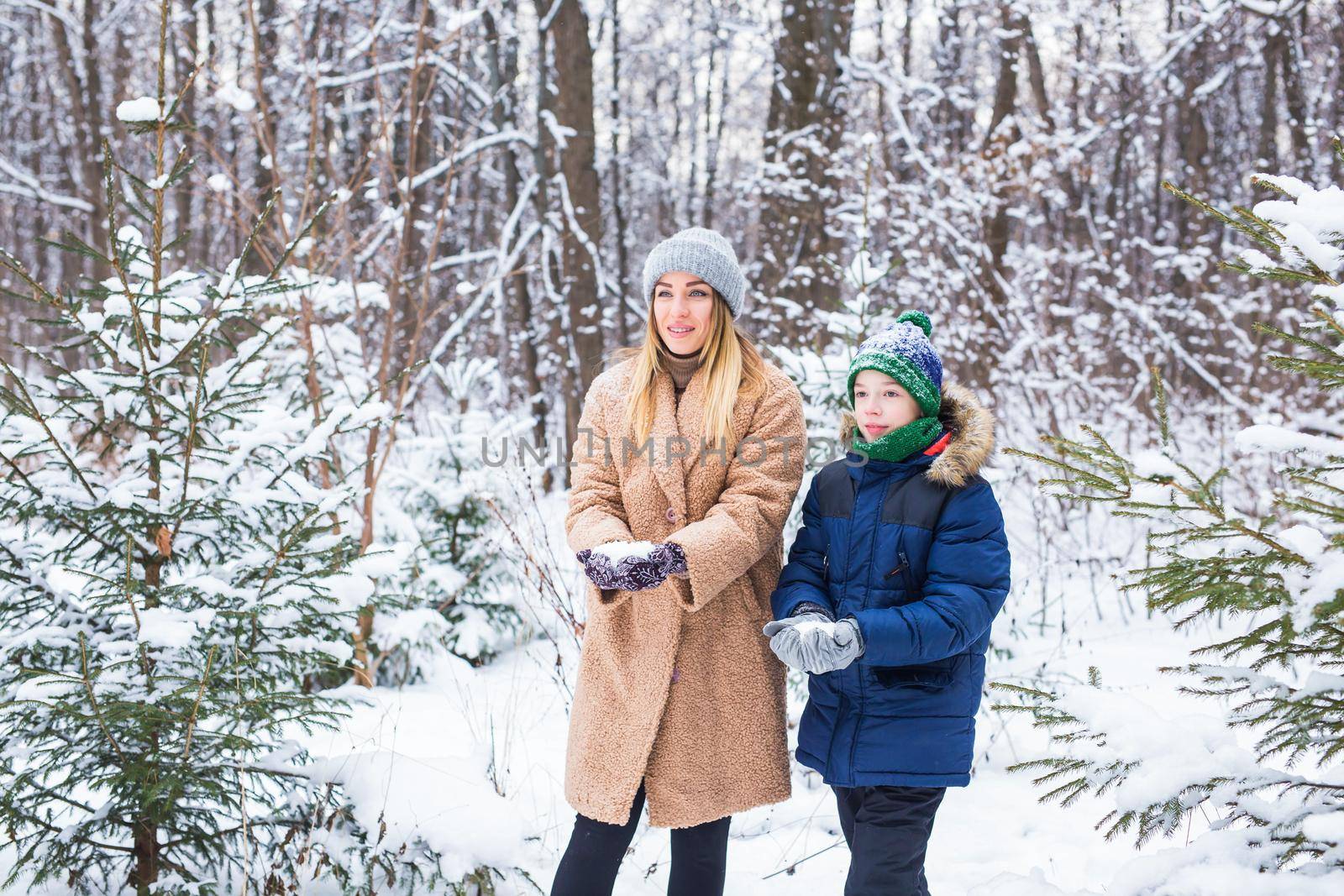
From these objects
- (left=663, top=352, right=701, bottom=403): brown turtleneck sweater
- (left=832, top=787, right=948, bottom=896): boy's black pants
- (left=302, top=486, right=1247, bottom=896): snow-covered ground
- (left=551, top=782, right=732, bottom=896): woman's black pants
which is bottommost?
(left=302, top=486, right=1247, bottom=896): snow-covered ground

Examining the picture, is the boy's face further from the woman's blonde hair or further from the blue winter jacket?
the woman's blonde hair

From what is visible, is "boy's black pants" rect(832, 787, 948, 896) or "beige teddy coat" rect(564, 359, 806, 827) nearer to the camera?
"boy's black pants" rect(832, 787, 948, 896)

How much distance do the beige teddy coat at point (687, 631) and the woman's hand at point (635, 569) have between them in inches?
2.4

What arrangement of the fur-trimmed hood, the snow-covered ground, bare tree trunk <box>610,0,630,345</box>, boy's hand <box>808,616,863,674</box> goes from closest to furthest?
boy's hand <box>808,616,863,674</box>
the fur-trimmed hood
the snow-covered ground
bare tree trunk <box>610,0,630,345</box>

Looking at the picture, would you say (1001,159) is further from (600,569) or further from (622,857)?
(622,857)

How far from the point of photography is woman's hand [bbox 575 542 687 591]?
1777 millimetres

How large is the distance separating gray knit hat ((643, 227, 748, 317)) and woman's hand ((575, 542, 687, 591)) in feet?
2.26

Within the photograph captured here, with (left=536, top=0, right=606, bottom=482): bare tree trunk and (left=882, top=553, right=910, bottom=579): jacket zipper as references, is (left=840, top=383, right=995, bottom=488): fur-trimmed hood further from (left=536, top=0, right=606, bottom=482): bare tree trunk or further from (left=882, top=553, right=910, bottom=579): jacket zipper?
(left=536, top=0, right=606, bottom=482): bare tree trunk

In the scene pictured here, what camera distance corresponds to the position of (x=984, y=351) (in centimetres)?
708

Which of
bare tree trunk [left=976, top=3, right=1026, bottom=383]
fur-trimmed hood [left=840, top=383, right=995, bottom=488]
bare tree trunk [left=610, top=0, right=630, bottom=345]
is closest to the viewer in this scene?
fur-trimmed hood [left=840, top=383, right=995, bottom=488]

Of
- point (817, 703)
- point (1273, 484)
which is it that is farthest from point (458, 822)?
point (1273, 484)

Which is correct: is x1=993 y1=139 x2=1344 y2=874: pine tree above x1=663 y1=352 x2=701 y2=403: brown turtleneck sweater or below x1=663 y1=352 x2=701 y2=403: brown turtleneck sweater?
below

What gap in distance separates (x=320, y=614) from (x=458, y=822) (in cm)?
66

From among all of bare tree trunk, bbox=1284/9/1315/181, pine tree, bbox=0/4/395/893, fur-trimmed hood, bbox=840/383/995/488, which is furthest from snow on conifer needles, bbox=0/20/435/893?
bare tree trunk, bbox=1284/9/1315/181
